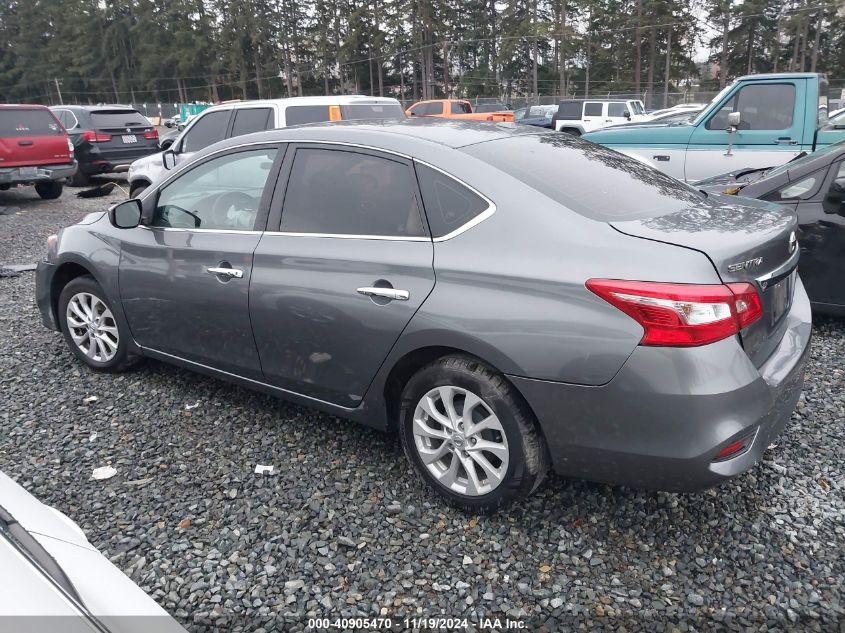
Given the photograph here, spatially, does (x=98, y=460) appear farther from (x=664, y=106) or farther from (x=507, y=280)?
(x=664, y=106)

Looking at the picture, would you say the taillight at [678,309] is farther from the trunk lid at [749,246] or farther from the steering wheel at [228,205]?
the steering wheel at [228,205]

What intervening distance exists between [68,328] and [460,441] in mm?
3132

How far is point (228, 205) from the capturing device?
3.61 m

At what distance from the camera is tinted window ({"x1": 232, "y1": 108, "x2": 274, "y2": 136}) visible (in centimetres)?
820

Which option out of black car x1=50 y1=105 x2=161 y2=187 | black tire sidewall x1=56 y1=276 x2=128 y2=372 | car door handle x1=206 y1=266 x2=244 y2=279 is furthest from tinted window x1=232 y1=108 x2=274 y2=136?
black car x1=50 y1=105 x2=161 y2=187

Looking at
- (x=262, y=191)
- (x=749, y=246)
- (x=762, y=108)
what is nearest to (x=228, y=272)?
(x=262, y=191)

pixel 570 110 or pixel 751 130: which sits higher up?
pixel 570 110

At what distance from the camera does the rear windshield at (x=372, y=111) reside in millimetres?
8531

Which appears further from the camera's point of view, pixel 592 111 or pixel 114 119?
pixel 592 111

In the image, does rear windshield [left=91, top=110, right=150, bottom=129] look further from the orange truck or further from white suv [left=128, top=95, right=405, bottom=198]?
the orange truck

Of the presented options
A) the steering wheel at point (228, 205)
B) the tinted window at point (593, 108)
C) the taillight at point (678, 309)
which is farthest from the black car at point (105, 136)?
the tinted window at point (593, 108)

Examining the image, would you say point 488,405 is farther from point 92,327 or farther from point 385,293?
Answer: point 92,327

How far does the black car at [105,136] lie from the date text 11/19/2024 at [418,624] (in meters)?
13.6

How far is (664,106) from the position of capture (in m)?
40.1
